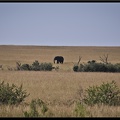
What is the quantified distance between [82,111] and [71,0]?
3.23 metres

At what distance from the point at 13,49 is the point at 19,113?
94.1 m

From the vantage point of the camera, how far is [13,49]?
100 m

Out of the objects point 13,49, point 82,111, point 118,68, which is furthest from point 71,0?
point 13,49

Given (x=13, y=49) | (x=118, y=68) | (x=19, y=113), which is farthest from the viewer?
(x=13, y=49)

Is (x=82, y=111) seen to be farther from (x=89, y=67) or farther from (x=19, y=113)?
(x=89, y=67)

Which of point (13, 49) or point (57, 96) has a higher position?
point (13, 49)

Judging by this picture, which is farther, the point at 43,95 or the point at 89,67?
the point at 89,67

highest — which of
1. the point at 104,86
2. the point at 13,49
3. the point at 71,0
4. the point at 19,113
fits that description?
the point at 13,49

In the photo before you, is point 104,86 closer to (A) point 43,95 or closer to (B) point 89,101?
(B) point 89,101

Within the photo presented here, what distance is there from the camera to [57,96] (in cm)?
1307

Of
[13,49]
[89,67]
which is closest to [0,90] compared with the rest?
[89,67]

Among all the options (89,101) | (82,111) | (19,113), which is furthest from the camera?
(89,101)

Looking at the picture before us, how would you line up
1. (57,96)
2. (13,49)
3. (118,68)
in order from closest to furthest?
1. (57,96)
2. (118,68)
3. (13,49)

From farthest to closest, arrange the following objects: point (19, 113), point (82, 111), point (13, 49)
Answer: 1. point (13, 49)
2. point (19, 113)
3. point (82, 111)
